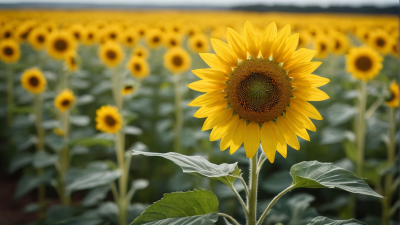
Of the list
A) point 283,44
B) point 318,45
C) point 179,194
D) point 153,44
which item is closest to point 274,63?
point 283,44

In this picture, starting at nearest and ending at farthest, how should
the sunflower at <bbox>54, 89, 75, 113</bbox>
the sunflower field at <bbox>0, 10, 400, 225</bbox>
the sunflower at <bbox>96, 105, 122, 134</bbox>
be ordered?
the sunflower field at <bbox>0, 10, 400, 225</bbox>, the sunflower at <bbox>96, 105, 122, 134</bbox>, the sunflower at <bbox>54, 89, 75, 113</bbox>

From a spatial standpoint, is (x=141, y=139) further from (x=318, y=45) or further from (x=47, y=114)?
(x=318, y=45)

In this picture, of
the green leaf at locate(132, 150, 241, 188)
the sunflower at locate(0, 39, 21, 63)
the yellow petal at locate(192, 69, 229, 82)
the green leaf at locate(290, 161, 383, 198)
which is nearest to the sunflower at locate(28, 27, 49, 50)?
the sunflower at locate(0, 39, 21, 63)

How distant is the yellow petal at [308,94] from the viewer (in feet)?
4.24

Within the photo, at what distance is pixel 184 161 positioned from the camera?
1211 millimetres

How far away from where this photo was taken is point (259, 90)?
1354 mm

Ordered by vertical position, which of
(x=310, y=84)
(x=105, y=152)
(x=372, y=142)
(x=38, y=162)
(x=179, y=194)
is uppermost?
(x=310, y=84)

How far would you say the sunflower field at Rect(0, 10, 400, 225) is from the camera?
50.5 inches

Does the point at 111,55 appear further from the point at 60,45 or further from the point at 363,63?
the point at 363,63

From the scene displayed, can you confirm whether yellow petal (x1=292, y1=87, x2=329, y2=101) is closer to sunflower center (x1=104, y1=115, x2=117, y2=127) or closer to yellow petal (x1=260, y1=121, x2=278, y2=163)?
yellow petal (x1=260, y1=121, x2=278, y2=163)

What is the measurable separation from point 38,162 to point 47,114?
162 centimetres

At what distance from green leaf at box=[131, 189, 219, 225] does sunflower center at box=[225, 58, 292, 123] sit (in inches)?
15.8

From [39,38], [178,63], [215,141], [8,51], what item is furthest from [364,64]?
[8,51]

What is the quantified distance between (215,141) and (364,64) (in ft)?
6.41
